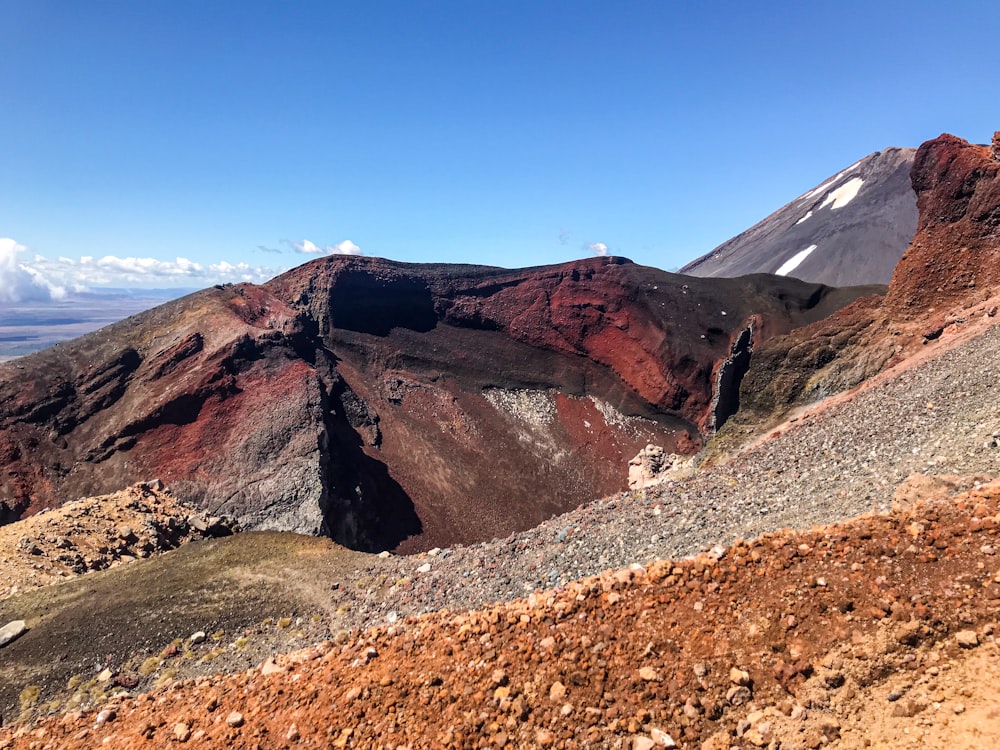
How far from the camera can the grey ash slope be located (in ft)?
256

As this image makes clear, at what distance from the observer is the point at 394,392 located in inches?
1463

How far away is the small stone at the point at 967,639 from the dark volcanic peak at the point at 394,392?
21.6m

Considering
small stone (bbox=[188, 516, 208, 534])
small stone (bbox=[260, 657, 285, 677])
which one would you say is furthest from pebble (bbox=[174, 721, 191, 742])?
small stone (bbox=[188, 516, 208, 534])

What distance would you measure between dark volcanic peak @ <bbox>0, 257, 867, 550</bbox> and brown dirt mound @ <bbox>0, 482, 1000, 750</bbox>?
Answer: 53.6 feet

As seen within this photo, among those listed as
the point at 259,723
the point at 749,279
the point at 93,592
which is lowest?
the point at 93,592

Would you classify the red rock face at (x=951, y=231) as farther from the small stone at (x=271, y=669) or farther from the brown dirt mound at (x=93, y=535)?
the brown dirt mound at (x=93, y=535)

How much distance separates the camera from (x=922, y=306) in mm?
21594

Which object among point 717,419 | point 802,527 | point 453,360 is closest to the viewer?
point 802,527

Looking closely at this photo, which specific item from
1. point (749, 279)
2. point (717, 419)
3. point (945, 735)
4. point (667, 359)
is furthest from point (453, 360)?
point (945, 735)

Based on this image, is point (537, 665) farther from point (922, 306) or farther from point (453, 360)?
point (453, 360)

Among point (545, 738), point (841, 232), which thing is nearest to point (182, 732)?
point (545, 738)

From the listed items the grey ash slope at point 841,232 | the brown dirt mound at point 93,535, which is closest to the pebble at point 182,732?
the brown dirt mound at point 93,535

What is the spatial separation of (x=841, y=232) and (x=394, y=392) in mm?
83005

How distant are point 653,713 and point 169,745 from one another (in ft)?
22.7
